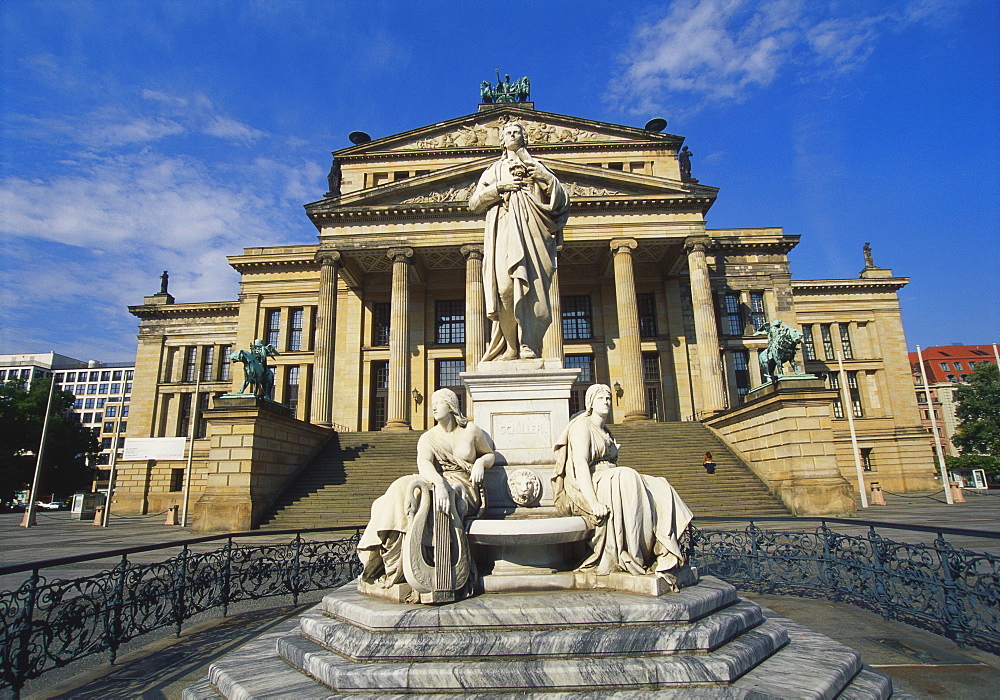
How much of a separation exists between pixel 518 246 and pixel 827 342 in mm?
45379

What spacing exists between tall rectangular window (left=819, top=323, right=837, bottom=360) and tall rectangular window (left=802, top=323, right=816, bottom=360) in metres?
0.89

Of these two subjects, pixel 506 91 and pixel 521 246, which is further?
pixel 506 91

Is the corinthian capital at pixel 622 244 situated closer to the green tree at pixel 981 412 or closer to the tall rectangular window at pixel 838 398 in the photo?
the tall rectangular window at pixel 838 398

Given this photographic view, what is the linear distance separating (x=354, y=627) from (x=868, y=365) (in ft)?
159

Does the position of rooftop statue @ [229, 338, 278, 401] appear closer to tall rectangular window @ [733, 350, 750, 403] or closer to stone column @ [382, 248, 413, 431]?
stone column @ [382, 248, 413, 431]

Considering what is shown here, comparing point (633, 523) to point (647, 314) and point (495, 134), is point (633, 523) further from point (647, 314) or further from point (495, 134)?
point (495, 134)

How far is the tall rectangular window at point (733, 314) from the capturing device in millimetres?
37875

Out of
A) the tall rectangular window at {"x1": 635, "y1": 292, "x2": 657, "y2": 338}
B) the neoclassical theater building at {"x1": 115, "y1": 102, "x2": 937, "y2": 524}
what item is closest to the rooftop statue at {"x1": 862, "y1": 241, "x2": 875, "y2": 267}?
the neoclassical theater building at {"x1": 115, "y1": 102, "x2": 937, "y2": 524}

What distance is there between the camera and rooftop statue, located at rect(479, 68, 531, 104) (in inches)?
1778

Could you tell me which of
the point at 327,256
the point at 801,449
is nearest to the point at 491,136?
the point at 327,256

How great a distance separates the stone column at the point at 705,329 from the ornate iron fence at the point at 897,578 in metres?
21.1

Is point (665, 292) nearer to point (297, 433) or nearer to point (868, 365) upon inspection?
point (868, 365)

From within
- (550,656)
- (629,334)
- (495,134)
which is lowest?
(550,656)

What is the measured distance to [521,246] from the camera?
5512 mm
